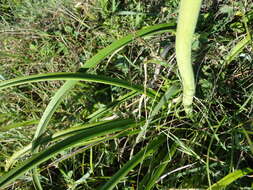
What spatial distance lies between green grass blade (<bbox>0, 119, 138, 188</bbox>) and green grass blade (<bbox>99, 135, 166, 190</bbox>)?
102 millimetres

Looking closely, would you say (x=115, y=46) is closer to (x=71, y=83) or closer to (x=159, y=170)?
(x=71, y=83)

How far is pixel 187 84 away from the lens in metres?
0.92

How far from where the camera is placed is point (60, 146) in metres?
0.88

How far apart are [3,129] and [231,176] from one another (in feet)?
3.01

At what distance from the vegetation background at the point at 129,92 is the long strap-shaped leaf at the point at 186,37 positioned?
136mm

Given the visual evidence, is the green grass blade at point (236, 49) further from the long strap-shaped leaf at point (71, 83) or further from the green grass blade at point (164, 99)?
the long strap-shaped leaf at point (71, 83)

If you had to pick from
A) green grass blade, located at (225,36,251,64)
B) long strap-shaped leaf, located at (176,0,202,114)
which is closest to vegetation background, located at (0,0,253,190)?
green grass blade, located at (225,36,251,64)

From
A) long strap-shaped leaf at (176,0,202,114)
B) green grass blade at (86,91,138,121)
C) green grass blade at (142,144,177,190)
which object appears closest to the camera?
long strap-shaped leaf at (176,0,202,114)

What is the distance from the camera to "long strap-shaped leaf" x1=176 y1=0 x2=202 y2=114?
2.12 ft

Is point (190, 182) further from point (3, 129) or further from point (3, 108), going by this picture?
point (3, 108)

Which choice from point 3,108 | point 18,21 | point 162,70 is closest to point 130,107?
point 162,70

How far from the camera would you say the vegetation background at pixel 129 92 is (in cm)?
106

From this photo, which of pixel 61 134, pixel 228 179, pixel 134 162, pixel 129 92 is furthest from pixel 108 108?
pixel 228 179

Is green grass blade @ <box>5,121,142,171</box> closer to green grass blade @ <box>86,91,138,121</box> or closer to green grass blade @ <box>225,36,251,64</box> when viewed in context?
green grass blade @ <box>86,91,138,121</box>
